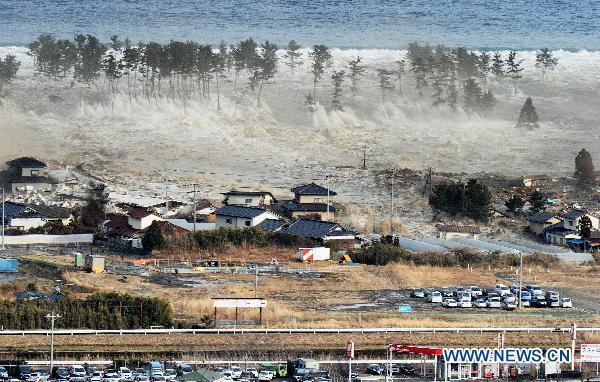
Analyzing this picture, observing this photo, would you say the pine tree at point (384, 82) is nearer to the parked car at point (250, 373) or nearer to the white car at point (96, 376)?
the parked car at point (250, 373)

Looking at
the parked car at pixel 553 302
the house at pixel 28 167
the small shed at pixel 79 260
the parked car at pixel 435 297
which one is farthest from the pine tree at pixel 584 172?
the small shed at pixel 79 260

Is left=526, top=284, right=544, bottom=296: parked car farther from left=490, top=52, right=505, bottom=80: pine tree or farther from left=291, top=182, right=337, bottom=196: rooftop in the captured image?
left=490, top=52, right=505, bottom=80: pine tree

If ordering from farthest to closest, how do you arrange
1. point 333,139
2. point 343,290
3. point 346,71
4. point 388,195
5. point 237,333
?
point 346,71, point 333,139, point 388,195, point 343,290, point 237,333

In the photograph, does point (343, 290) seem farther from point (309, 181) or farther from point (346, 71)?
point (346, 71)

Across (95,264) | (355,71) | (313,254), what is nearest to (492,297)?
(313,254)

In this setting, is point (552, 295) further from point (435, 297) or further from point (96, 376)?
point (96, 376)

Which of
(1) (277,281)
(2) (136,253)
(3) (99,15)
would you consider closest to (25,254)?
(2) (136,253)

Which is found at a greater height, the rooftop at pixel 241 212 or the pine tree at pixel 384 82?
the rooftop at pixel 241 212
